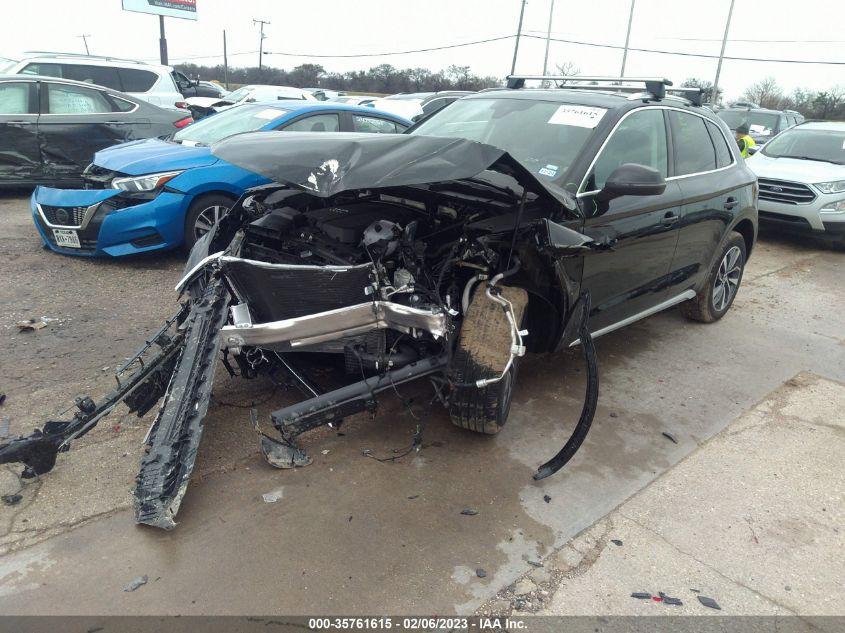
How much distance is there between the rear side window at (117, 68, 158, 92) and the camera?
10203 mm

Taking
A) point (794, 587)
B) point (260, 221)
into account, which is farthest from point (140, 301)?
point (794, 587)

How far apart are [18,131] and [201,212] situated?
3.82m

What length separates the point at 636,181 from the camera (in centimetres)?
309

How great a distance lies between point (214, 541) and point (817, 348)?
16.7 feet

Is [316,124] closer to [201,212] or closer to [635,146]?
[201,212]

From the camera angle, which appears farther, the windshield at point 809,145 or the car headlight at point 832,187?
the windshield at point 809,145

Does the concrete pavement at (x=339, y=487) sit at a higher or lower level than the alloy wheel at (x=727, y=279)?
lower

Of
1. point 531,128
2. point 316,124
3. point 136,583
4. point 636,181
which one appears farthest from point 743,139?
point 136,583

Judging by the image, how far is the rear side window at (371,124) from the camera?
22.7 feet

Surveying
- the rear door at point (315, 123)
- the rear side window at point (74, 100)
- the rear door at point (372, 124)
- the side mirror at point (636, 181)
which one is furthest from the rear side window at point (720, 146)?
the rear side window at point (74, 100)

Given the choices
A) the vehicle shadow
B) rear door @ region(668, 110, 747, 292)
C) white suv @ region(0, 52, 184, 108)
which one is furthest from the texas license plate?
the vehicle shadow

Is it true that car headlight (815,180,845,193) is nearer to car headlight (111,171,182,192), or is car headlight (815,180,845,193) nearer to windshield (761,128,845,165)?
windshield (761,128,845,165)

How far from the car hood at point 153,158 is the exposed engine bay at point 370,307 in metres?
2.75

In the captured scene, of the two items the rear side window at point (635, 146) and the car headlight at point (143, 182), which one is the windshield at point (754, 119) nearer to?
the rear side window at point (635, 146)
